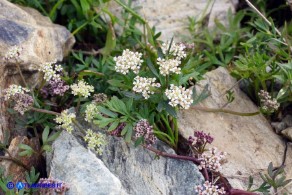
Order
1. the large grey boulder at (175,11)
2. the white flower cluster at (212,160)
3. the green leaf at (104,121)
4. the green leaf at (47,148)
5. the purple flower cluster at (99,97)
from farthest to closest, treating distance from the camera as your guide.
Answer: the large grey boulder at (175,11)
the purple flower cluster at (99,97)
the green leaf at (47,148)
the green leaf at (104,121)
the white flower cluster at (212,160)

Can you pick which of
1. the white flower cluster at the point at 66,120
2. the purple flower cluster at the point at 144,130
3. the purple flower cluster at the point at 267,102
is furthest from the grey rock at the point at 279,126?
the white flower cluster at the point at 66,120

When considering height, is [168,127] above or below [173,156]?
above

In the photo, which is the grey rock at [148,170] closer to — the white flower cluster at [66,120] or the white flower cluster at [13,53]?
the white flower cluster at [66,120]

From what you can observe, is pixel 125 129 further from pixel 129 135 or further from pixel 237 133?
pixel 237 133

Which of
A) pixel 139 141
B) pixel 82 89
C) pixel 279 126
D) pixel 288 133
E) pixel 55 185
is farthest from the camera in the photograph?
pixel 279 126

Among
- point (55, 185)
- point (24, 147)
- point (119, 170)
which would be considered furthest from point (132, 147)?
point (24, 147)

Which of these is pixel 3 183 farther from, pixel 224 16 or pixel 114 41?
pixel 224 16

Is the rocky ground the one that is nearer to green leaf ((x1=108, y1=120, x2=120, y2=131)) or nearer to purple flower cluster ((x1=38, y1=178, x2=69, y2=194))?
purple flower cluster ((x1=38, y1=178, x2=69, y2=194))
